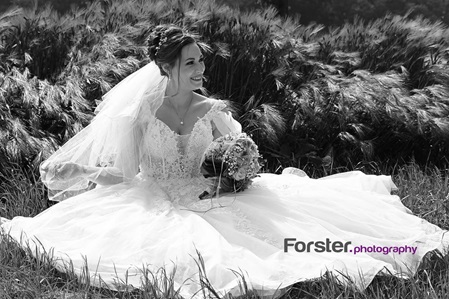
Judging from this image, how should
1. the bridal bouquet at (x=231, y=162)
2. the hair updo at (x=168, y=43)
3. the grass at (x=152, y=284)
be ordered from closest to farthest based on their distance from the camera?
the grass at (x=152, y=284) < the bridal bouquet at (x=231, y=162) < the hair updo at (x=168, y=43)

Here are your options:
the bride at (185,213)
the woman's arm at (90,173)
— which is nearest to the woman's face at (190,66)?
the bride at (185,213)

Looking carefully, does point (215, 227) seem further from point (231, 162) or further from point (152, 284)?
point (152, 284)

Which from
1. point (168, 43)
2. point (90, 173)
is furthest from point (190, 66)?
point (90, 173)

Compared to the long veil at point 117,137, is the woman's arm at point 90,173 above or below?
below

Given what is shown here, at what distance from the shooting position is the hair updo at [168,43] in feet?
14.6

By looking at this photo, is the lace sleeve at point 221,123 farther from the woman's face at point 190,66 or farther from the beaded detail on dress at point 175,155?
the woman's face at point 190,66

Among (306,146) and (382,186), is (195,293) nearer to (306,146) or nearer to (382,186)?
(382,186)

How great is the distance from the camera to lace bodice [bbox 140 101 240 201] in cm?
454

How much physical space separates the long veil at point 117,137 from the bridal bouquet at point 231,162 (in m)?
0.44

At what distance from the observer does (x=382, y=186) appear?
498cm

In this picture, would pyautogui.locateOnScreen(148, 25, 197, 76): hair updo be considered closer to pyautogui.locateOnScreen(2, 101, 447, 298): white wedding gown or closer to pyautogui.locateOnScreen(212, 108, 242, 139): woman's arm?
pyautogui.locateOnScreen(2, 101, 447, 298): white wedding gown

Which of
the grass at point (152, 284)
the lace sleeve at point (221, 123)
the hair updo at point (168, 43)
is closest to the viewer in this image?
the grass at point (152, 284)

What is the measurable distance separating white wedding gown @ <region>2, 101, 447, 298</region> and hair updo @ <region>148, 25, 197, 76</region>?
0.37 metres

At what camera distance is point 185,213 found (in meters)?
4.27
